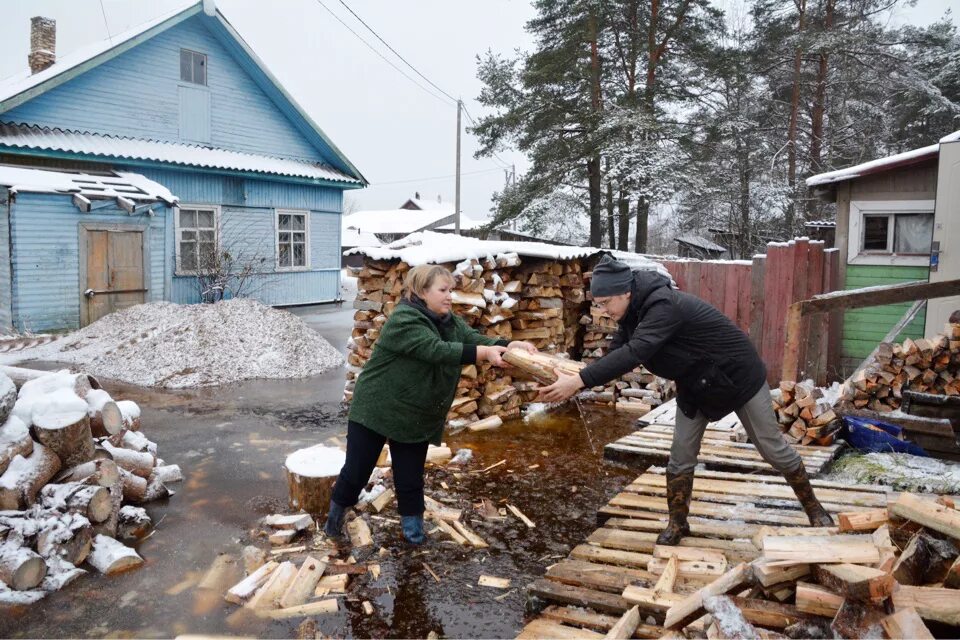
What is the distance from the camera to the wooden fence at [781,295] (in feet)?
30.6

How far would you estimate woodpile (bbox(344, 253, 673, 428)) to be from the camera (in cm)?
812

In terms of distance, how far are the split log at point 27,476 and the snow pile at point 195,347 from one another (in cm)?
562

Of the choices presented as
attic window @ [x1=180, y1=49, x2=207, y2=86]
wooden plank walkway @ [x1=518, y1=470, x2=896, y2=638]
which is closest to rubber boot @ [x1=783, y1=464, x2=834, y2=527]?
wooden plank walkway @ [x1=518, y1=470, x2=896, y2=638]

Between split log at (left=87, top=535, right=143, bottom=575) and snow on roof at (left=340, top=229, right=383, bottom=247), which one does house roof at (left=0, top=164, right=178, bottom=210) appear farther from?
snow on roof at (left=340, top=229, right=383, bottom=247)

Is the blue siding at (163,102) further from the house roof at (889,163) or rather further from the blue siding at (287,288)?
the house roof at (889,163)

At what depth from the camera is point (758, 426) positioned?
4.08m

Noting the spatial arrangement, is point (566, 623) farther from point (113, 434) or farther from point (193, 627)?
point (113, 434)

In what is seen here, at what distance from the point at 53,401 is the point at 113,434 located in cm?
66

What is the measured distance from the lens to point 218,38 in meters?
17.6

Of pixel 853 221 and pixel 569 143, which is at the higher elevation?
pixel 569 143

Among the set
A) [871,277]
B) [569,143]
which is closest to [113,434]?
[871,277]

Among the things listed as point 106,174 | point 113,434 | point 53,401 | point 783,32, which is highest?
point 783,32

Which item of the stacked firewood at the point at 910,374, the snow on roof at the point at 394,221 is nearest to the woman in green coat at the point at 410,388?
the stacked firewood at the point at 910,374

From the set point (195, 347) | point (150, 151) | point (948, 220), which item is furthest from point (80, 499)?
point (150, 151)
